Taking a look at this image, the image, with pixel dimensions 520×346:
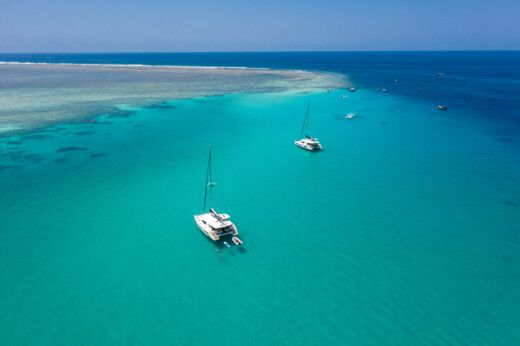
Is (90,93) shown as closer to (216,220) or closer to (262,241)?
(216,220)

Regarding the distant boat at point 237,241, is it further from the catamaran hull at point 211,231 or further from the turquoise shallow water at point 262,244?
the turquoise shallow water at point 262,244

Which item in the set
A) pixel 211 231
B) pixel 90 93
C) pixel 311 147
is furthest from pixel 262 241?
pixel 90 93

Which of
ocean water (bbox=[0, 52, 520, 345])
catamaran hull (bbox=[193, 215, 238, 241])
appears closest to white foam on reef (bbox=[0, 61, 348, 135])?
ocean water (bbox=[0, 52, 520, 345])

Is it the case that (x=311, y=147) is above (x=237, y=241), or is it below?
above

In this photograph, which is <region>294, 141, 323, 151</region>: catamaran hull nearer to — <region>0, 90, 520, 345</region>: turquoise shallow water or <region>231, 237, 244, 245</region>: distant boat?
<region>0, 90, 520, 345</region>: turquoise shallow water

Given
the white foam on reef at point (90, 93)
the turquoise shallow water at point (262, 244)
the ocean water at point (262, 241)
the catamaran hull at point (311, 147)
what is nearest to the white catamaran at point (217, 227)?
the ocean water at point (262, 241)

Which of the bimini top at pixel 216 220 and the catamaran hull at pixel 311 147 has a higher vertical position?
the catamaran hull at pixel 311 147
